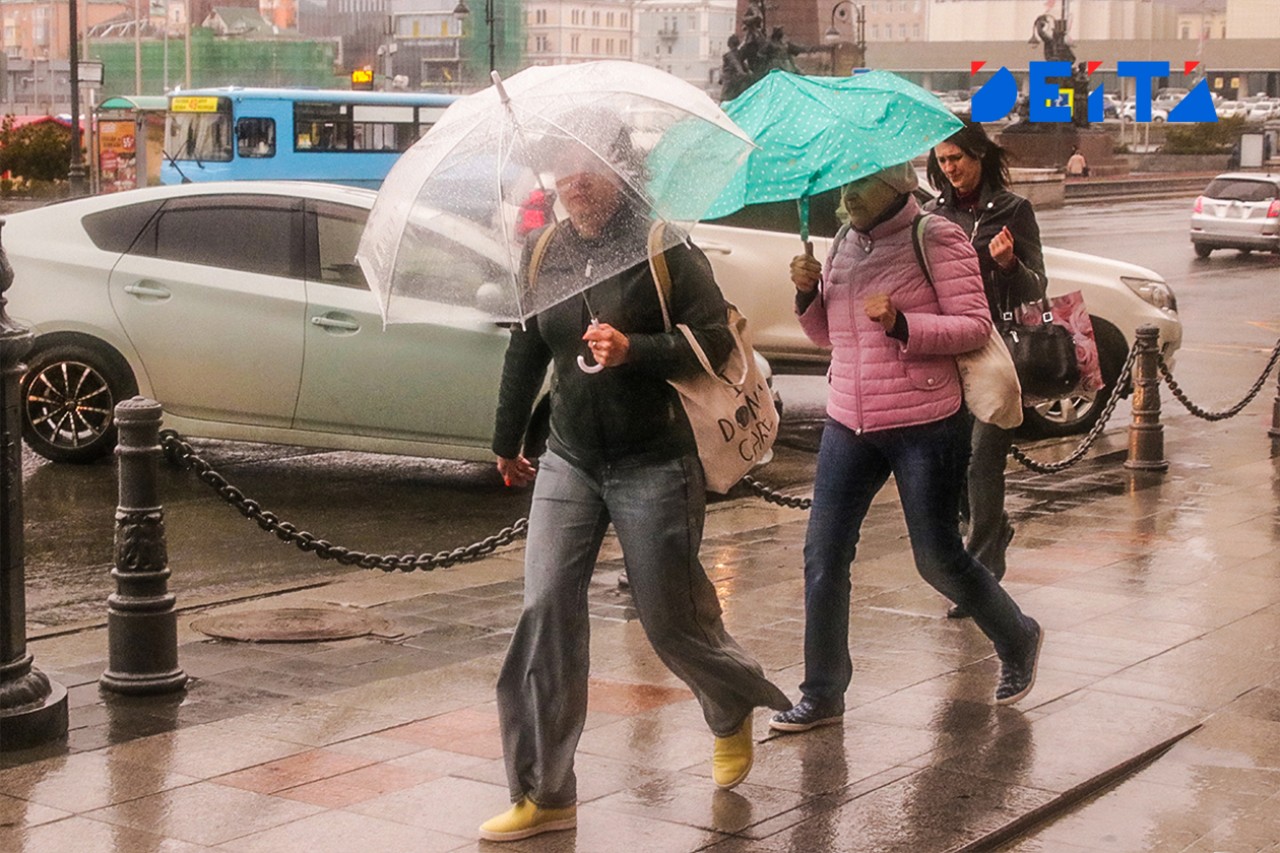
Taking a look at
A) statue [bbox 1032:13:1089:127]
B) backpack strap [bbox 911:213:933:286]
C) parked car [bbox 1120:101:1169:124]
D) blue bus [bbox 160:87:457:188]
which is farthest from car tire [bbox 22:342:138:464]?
Answer: parked car [bbox 1120:101:1169:124]

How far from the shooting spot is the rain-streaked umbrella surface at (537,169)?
182 inches

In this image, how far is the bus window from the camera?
129 feet

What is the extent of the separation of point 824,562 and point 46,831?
2.35m

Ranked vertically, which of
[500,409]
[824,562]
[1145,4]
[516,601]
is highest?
[1145,4]

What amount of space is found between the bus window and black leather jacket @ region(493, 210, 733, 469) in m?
35.6

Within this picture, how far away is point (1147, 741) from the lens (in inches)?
225

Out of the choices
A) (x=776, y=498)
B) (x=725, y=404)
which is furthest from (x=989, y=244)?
(x=725, y=404)

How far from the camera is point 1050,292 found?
12.7 meters

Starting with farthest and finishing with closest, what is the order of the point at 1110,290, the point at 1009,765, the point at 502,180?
1. the point at 1110,290
2. the point at 1009,765
3. the point at 502,180

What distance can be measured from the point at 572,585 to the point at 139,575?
2027 millimetres

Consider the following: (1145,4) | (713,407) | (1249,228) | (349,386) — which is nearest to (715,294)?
(713,407)

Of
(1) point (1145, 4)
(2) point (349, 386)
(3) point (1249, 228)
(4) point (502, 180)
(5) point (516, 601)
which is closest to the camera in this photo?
(4) point (502, 180)

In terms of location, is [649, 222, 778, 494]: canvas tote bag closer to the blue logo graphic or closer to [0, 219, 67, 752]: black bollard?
[0, 219, 67, 752]: black bollard

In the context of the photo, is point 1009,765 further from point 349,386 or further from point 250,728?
point 349,386
